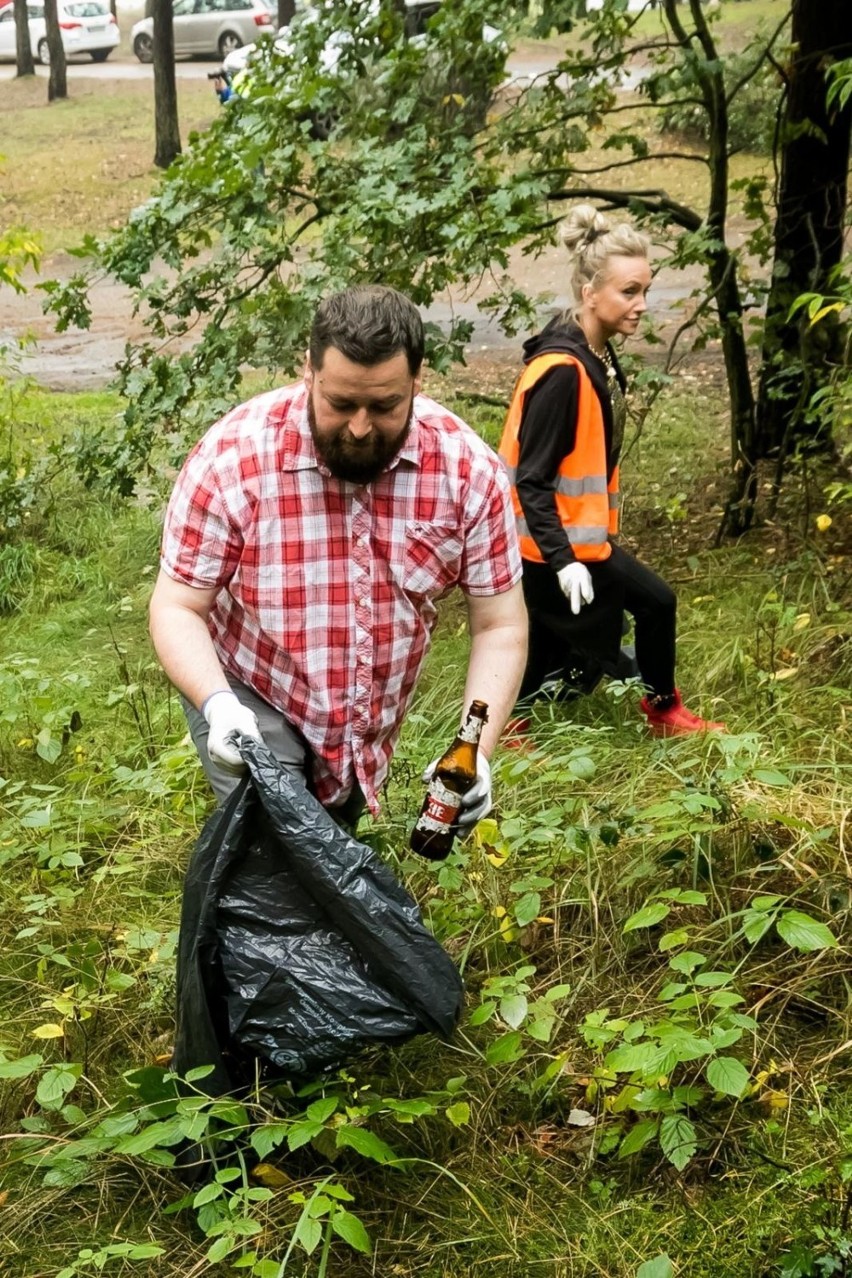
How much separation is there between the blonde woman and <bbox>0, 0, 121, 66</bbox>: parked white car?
2396 cm

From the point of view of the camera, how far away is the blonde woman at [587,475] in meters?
4.60

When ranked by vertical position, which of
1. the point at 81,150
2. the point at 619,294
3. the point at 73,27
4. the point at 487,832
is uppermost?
the point at 619,294

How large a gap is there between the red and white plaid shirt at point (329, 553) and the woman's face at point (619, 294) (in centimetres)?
168

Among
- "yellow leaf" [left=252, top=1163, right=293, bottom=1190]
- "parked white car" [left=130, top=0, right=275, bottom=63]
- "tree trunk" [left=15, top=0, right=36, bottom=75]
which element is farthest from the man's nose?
"tree trunk" [left=15, top=0, right=36, bottom=75]

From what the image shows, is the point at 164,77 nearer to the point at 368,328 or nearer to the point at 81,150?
the point at 81,150

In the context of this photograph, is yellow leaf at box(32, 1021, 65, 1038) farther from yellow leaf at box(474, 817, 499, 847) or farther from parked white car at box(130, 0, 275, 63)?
parked white car at box(130, 0, 275, 63)

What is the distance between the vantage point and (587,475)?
185 inches

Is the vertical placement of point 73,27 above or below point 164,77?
above

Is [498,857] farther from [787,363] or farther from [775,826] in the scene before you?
[787,363]

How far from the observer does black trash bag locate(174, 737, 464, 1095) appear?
2633 mm

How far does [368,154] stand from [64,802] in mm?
2843

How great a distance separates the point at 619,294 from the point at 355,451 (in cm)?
206

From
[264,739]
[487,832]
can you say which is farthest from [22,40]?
[264,739]

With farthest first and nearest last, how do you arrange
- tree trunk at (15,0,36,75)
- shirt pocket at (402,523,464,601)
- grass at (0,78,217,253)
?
tree trunk at (15,0,36,75)
grass at (0,78,217,253)
shirt pocket at (402,523,464,601)
